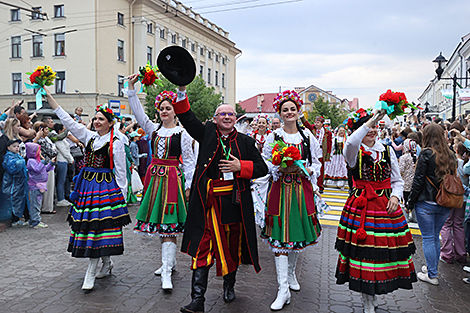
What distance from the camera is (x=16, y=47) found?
3450cm

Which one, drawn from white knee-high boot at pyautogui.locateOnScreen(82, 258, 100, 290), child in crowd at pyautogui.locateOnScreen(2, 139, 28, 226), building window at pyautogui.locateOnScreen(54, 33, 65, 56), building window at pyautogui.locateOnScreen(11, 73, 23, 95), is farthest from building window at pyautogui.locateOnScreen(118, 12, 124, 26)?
white knee-high boot at pyautogui.locateOnScreen(82, 258, 100, 290)

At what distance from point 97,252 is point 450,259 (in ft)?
16.9

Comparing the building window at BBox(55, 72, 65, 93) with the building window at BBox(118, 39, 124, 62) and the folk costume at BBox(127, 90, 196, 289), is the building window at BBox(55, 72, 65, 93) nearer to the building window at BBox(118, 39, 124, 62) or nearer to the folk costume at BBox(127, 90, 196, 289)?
the building window at BBox(118, 39, 124, 62)

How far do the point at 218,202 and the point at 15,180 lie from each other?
569 centimetres

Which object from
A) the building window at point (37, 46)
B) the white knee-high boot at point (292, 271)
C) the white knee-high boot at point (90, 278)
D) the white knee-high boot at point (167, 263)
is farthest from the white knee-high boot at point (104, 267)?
the building window at point (37, 46)

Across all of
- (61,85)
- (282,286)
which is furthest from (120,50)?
(282,286)

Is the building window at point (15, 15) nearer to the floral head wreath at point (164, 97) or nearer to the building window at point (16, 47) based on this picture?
the building window at point (16, 47)

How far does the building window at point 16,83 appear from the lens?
34438 mm

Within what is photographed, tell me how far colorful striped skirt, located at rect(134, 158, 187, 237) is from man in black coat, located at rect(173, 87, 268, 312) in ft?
2.85

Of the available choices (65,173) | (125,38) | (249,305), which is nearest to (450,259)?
(249,305)

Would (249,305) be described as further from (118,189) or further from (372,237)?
(118,189)

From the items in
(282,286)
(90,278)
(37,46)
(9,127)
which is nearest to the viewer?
(282,286)

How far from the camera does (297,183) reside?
4734 mm

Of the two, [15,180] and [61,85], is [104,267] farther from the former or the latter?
[61,85]
